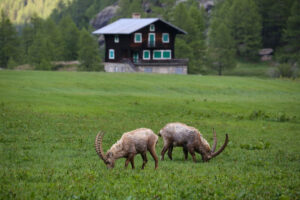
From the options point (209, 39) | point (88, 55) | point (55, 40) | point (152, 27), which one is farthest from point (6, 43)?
point (209, 39)

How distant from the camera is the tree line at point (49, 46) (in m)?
99.9

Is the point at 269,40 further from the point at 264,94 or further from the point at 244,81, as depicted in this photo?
the point at 264,94

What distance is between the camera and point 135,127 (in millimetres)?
25484

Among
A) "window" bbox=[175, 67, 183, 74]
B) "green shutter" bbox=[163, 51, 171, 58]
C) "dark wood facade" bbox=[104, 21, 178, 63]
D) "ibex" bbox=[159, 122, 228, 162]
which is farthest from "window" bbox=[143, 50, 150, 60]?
"ibex" bbox=[159, 122, 228, 162]

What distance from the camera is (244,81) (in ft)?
185

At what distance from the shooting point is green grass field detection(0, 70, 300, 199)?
38.3 feet

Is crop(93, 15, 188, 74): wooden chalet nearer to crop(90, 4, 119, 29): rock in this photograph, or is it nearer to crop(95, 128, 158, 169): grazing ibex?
crop(95, 128, 158, 169): grazing ibex

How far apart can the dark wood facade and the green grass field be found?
3116 cm

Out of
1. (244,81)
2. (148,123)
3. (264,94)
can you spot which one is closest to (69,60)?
(244,81)

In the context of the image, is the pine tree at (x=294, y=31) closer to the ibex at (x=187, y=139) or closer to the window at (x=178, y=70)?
the window at (x=178, y=70)

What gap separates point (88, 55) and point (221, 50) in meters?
29.6

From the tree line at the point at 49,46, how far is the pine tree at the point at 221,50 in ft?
85.3

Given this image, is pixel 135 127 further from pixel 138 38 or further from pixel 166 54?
pixel 166 54

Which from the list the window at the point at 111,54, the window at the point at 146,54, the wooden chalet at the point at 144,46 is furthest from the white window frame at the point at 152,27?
the window at the point at 111,54
